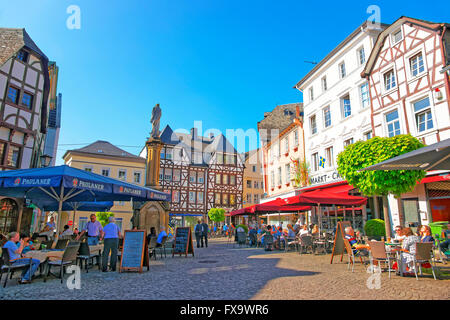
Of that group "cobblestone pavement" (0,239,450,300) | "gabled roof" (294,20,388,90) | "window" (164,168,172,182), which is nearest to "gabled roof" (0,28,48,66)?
"cobblestone pavement" (0,239,450,300)

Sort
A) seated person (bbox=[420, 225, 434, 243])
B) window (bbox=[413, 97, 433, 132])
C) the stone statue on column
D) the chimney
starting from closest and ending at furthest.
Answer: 1. seated person (bbox=[420, 225, 434, 243])
2. window (bbox=[413, 97, 433, 132])
3. the stone statue on column
4. the chimney

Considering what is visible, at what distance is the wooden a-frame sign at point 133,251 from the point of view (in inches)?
320

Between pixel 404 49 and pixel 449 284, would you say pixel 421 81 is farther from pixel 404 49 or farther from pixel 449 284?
pixel 449 284

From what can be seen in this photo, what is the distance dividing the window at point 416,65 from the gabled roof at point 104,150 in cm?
3119

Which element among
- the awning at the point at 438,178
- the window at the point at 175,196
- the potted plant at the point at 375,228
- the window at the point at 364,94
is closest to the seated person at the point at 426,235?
the awning at the point at 438,178

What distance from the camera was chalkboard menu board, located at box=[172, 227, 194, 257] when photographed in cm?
1219

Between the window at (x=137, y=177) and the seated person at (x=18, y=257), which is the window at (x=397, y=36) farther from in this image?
the window at (x=137, y=177)

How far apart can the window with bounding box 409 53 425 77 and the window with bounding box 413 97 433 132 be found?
1566 millimetres

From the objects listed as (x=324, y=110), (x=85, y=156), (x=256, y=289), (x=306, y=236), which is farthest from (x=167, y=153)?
(x=256, y=289)

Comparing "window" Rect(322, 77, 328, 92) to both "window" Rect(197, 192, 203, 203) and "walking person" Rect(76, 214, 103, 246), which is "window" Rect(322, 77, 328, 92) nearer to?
"walking person" Rect(76, 214, 103, 246)

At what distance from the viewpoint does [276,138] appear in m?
30.1

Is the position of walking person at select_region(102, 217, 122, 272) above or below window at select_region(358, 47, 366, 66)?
below

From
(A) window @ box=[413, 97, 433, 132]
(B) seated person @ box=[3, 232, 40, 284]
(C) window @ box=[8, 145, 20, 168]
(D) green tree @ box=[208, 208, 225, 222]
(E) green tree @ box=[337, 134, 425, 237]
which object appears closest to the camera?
(B) seated person @ box=[3, 232, 40, 284]
